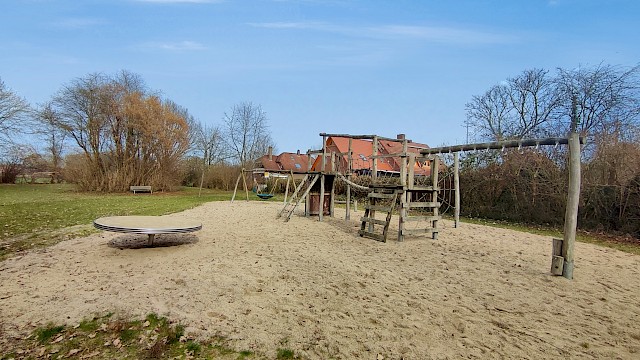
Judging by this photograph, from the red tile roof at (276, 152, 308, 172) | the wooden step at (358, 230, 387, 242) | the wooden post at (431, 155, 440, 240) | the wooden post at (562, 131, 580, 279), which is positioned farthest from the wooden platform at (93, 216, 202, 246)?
the red tile roof at (276, 152, 308, 172)

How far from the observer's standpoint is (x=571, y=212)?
5105 millimetres

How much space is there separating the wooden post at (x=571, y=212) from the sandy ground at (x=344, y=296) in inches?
10.8

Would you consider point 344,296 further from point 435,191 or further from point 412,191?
point 412,191

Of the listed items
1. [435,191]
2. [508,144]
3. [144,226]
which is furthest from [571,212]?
[144,226]

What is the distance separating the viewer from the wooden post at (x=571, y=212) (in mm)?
5078

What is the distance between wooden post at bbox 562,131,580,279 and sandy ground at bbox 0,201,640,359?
0.90ft

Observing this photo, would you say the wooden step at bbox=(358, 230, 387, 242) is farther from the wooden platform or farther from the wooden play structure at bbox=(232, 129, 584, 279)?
the wooden platform

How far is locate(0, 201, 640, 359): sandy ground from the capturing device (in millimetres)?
3070

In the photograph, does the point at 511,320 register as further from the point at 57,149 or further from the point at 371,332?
the point at 57,149

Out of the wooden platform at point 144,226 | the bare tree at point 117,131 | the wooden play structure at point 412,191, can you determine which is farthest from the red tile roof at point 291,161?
the wooden platform at point 144,226

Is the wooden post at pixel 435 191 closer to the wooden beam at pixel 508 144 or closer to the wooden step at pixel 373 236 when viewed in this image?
the wooden beam at pixel 508 144

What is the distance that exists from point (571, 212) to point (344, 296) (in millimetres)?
3785

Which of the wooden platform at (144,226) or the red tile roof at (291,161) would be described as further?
the red tile roof at (291,161)

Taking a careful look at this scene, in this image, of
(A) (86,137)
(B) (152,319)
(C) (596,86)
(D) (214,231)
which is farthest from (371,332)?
(A) (86,137)
